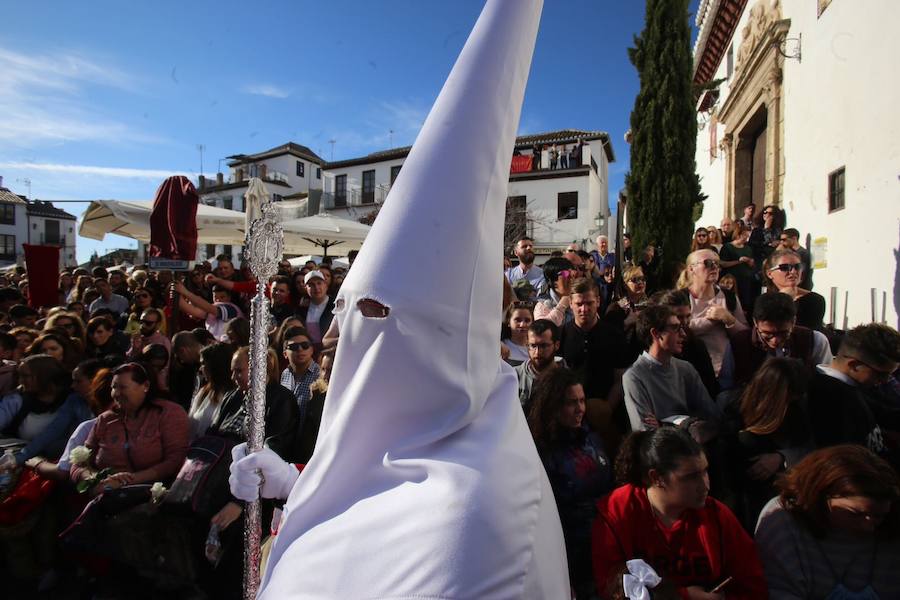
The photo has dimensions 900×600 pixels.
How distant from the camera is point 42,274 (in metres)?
7.44

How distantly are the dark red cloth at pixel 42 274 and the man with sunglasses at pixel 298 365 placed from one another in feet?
17.7

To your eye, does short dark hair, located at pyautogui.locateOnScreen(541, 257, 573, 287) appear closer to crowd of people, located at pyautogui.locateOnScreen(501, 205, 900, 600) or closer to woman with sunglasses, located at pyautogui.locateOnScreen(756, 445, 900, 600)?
crowd of people, located at pyautogui.locateOnScreen(501, 205, 900, 600)

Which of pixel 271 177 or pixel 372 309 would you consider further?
pixel 271 177

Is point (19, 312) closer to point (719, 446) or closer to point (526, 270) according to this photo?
point (526, 270)

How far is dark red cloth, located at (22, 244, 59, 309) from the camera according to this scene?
23.8 ft

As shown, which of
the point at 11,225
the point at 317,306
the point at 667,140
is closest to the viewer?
the point at 317,306

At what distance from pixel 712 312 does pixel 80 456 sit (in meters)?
4.50

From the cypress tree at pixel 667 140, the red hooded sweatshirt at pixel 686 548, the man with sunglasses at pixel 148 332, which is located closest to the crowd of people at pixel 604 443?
the red hooded sweatshirt at pixel 686 548

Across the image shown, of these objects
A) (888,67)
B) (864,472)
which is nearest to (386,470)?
(864,472)

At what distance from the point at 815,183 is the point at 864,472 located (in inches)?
283

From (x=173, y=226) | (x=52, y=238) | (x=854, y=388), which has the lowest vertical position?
(x=854, y=388)

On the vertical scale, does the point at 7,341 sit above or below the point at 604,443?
above

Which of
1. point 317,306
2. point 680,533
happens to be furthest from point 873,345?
point 317,306

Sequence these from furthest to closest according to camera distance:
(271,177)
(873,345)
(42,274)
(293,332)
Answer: (271,177)
(42,274)
(293,332)
(873,345)
